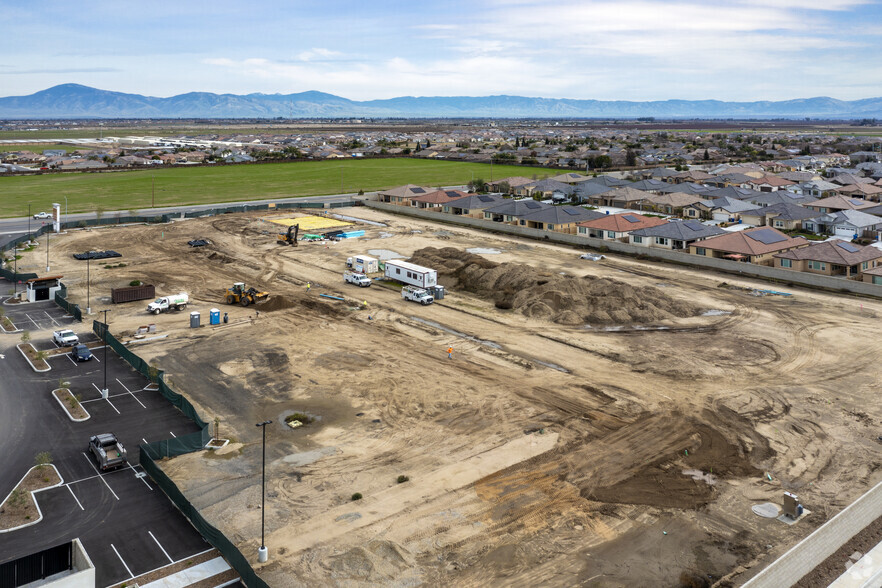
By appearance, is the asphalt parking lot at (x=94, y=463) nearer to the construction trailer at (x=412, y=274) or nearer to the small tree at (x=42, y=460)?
the small tree at (x=42, y=460)

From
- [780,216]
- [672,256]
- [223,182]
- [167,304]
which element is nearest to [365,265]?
[167,304]

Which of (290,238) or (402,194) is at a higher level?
(402,194)

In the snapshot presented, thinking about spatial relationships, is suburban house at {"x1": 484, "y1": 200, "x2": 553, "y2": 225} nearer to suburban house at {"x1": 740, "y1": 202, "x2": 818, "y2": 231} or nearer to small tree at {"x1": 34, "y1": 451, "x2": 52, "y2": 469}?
suburban house at {"x1": 740, "y1": 202, "x2": 818, "y2": 231}

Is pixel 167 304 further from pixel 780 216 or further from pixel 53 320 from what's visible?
pixel 780 216

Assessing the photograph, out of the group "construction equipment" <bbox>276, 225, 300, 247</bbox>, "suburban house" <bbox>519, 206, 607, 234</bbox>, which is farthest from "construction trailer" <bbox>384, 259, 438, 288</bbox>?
"suburban house" <bbox>519, 206, 607, 234</bbox>

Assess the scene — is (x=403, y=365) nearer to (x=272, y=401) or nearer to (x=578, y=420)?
(x=272, y=401)

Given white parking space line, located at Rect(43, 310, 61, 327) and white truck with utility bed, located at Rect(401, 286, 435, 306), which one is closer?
white parking space line, located at Rect(43, 310, 61, 327)

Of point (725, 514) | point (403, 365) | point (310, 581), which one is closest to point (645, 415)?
point (725, 514)

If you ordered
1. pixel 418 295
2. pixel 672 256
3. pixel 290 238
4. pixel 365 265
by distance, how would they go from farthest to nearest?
pixel 290 238 → pixel 672 256 → pixel 365 265 → pixel 418 295
